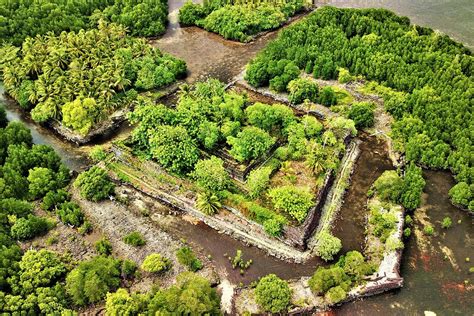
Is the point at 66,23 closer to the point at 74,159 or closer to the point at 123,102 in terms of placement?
the point at 123,102

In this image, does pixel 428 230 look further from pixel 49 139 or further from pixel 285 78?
pixel 49 139

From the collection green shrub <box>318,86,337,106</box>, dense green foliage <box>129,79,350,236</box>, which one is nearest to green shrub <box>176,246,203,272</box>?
dense green foliage <box>129,79,350,236</box>

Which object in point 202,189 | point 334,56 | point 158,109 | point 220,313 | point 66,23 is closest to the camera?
point 220,313

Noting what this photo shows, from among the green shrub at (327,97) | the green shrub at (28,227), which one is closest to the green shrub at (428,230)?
the green shrub at (327,97)

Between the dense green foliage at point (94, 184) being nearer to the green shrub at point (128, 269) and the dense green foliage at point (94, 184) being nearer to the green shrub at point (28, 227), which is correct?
the green shrub at point (28, 227)

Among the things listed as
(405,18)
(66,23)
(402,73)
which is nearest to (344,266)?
(402,73)

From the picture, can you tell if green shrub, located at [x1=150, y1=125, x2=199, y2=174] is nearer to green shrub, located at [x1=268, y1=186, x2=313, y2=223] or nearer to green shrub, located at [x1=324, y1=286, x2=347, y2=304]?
green shrub, located at [x1=268, y1=186, x2=313, y2=223]

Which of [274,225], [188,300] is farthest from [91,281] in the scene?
[274,225]
